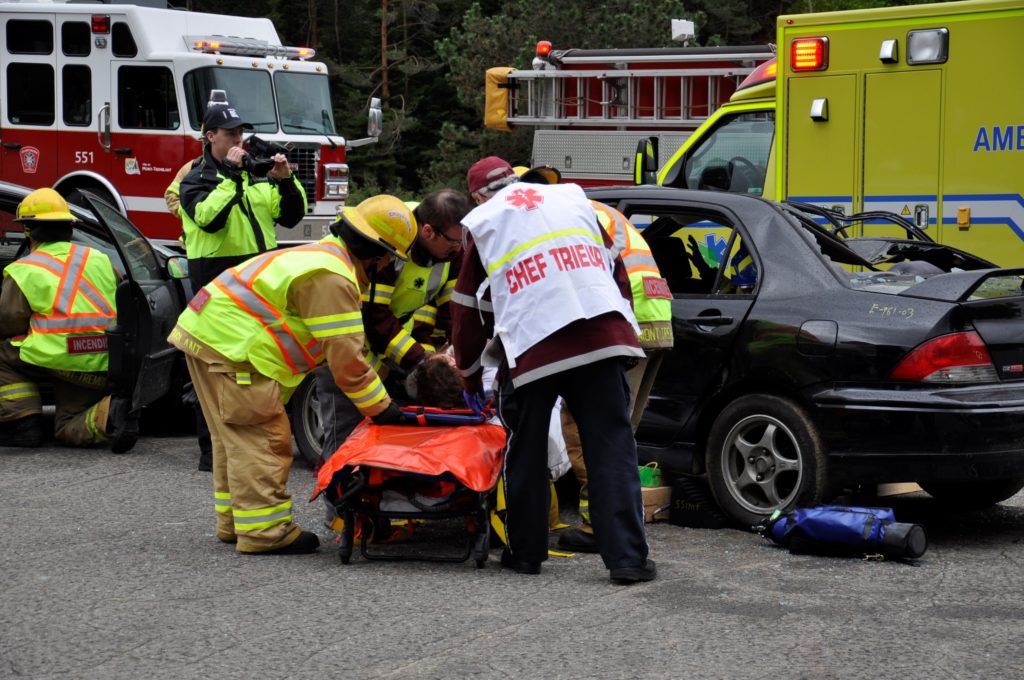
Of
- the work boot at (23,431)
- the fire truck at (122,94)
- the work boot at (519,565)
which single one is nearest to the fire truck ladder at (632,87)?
the fire truck at (122,94)

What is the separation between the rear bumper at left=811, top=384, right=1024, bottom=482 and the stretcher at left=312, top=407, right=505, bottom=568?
1.55 m

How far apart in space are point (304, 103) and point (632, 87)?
477cm

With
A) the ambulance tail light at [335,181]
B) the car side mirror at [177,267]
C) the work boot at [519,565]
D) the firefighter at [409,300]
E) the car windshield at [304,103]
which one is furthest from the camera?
the ambulance tail light at [335,181]

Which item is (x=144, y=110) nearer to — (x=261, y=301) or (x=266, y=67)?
(x=266, y=67)

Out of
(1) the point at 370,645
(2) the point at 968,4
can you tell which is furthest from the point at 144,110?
(1) the point at 370,645

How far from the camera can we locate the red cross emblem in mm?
5699

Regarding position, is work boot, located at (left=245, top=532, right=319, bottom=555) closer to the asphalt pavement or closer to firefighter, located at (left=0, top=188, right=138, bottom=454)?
the asphalt pavement

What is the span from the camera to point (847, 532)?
6047 millimetres

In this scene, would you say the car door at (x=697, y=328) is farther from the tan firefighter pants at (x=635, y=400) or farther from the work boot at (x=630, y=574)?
the work boot at (x=630, y=574)

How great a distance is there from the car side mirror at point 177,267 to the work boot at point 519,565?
14.6 feet

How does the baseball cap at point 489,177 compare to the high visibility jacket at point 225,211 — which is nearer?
the baseball cap at point 489,177

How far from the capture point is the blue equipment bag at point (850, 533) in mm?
6000

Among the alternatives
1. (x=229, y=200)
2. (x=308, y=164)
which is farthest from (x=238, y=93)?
(x=229, y=200)

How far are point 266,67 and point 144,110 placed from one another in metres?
1.59
